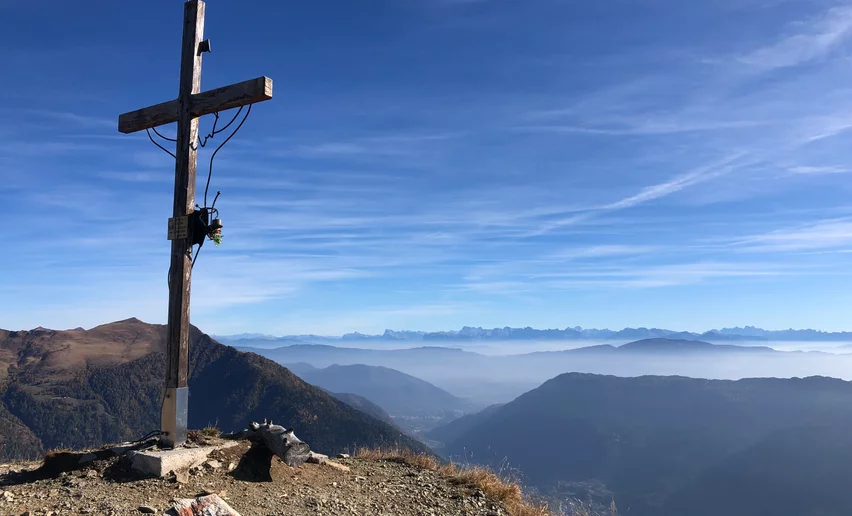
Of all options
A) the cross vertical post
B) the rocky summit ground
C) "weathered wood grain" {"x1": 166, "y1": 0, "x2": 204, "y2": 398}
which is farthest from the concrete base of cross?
"weathered wood grain" {"x1": 166, "y1": 0, "x2": 204, "y2": 398}

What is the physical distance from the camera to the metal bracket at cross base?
9711 mm

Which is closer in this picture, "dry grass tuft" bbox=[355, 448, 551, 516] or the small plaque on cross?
the small plaque on cross

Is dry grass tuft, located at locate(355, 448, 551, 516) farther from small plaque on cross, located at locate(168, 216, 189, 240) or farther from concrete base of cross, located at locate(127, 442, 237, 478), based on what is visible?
small plaque on cross, located at locate(168, 216, 189, 240)

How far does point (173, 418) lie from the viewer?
9.70 meters

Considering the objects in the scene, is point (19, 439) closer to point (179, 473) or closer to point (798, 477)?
point (179, 473)

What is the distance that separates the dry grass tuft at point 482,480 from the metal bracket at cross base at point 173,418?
15.2ft

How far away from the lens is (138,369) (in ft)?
656

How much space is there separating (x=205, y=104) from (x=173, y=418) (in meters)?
5.52

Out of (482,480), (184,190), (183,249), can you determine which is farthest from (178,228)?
(482,480)

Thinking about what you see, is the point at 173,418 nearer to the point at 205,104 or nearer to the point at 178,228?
the point at 178,228

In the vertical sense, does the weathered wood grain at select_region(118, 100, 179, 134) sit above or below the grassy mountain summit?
above

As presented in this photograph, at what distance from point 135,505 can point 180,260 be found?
13.5ft

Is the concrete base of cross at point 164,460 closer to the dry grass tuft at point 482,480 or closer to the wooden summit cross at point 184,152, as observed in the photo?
the wooden summit cross at point 184,152

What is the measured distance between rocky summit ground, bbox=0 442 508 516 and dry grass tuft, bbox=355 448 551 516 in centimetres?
17
